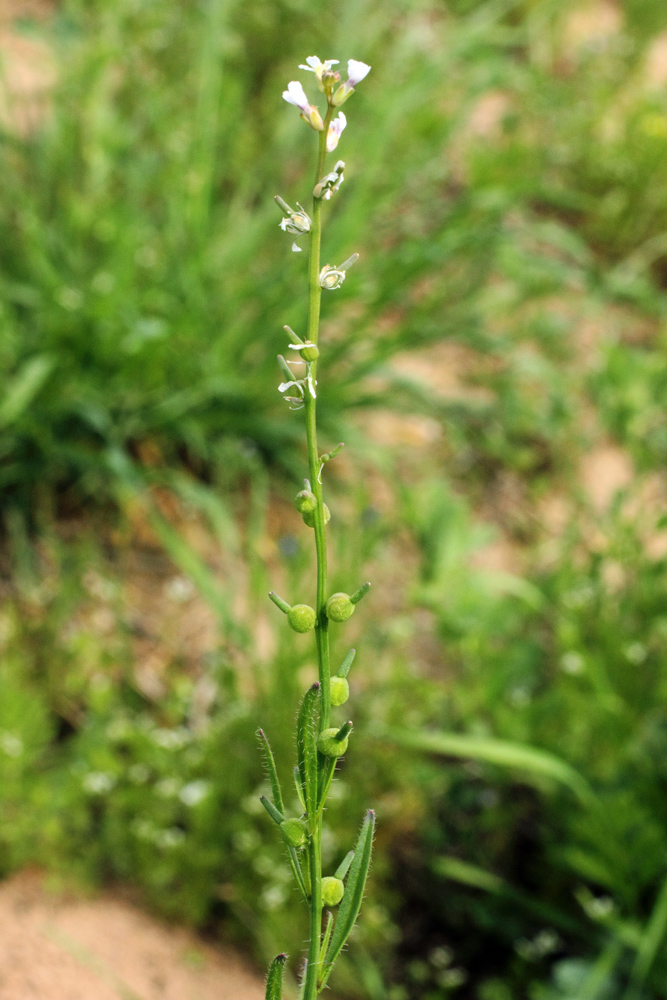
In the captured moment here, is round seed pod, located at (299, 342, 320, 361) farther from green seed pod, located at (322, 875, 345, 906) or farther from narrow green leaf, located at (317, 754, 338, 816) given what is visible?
green seed pod, located at (322, 875, 345, 906)

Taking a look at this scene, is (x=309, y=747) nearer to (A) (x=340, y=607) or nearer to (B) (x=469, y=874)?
(A) (x=340, y=607)

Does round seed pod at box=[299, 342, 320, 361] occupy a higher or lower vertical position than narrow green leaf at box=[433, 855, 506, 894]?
higher

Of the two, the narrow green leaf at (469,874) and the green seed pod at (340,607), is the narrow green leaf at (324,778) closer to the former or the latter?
the green seed pod at (340,607)

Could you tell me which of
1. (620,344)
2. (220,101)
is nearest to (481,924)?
(620,344)

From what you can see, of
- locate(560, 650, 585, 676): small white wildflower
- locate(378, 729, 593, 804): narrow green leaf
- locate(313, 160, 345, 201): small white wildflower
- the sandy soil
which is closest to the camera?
locate(313, 160, 345, 201): small white wildflower

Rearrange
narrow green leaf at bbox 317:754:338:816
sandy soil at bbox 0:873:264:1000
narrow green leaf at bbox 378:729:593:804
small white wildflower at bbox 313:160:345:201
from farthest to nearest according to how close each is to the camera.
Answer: narrow green leaf at bbox 378:729:593:804, sandy soil at bbox 0:873:264:1000, narrow green leaf at bbox 317:754:338:816, small white wildflower at bbox 313:160:345:201

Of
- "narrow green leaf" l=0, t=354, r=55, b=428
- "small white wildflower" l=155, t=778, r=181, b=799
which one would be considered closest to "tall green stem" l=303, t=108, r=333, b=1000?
"small white wildflower" l=155, t=778, r=181, b=799

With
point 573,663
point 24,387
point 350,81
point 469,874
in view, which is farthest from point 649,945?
point 24,387
